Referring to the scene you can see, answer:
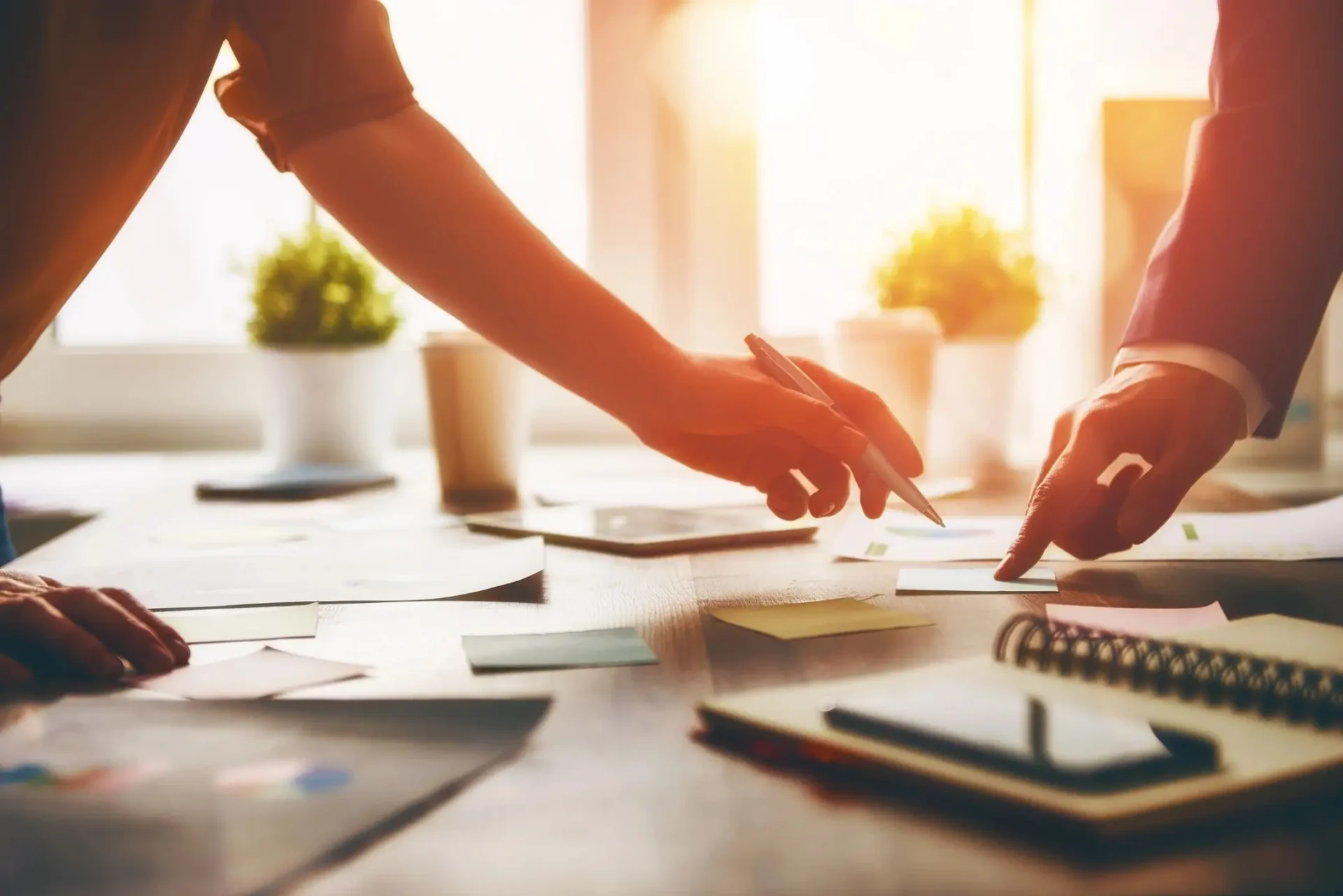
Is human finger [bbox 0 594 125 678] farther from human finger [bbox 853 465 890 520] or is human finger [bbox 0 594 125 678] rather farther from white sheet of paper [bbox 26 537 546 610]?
human finger [bbox 853 465 890 520]

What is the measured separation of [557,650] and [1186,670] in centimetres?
31

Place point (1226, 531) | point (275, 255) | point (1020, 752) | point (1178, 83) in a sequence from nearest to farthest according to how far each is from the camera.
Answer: point (1020, 752)
point (1226, 531)
point (275, 255)
point (1178, 83)

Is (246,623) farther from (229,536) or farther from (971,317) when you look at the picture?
(971,317)

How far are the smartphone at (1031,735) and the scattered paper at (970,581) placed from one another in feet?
1.12

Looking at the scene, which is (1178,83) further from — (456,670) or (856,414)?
(456,670)

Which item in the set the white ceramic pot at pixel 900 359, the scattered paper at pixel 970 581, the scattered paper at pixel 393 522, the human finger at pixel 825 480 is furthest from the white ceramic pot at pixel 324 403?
the scattered paper at pixel 970 581

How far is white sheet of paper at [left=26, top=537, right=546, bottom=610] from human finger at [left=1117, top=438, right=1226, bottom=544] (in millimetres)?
433

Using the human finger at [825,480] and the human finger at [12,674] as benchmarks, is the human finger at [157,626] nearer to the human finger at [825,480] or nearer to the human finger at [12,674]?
the human finger at [12,674]

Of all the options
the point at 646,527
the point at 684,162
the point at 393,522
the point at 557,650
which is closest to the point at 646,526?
the point at 646,527

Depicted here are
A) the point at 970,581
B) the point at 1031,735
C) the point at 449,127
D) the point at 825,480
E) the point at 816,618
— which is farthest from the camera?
the point at 449,127

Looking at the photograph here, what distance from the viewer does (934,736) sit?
0.42 metres

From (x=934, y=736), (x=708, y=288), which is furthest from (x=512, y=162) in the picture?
(x=934, y=736)

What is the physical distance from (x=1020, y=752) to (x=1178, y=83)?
1.63 m

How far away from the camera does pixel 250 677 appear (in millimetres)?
592
